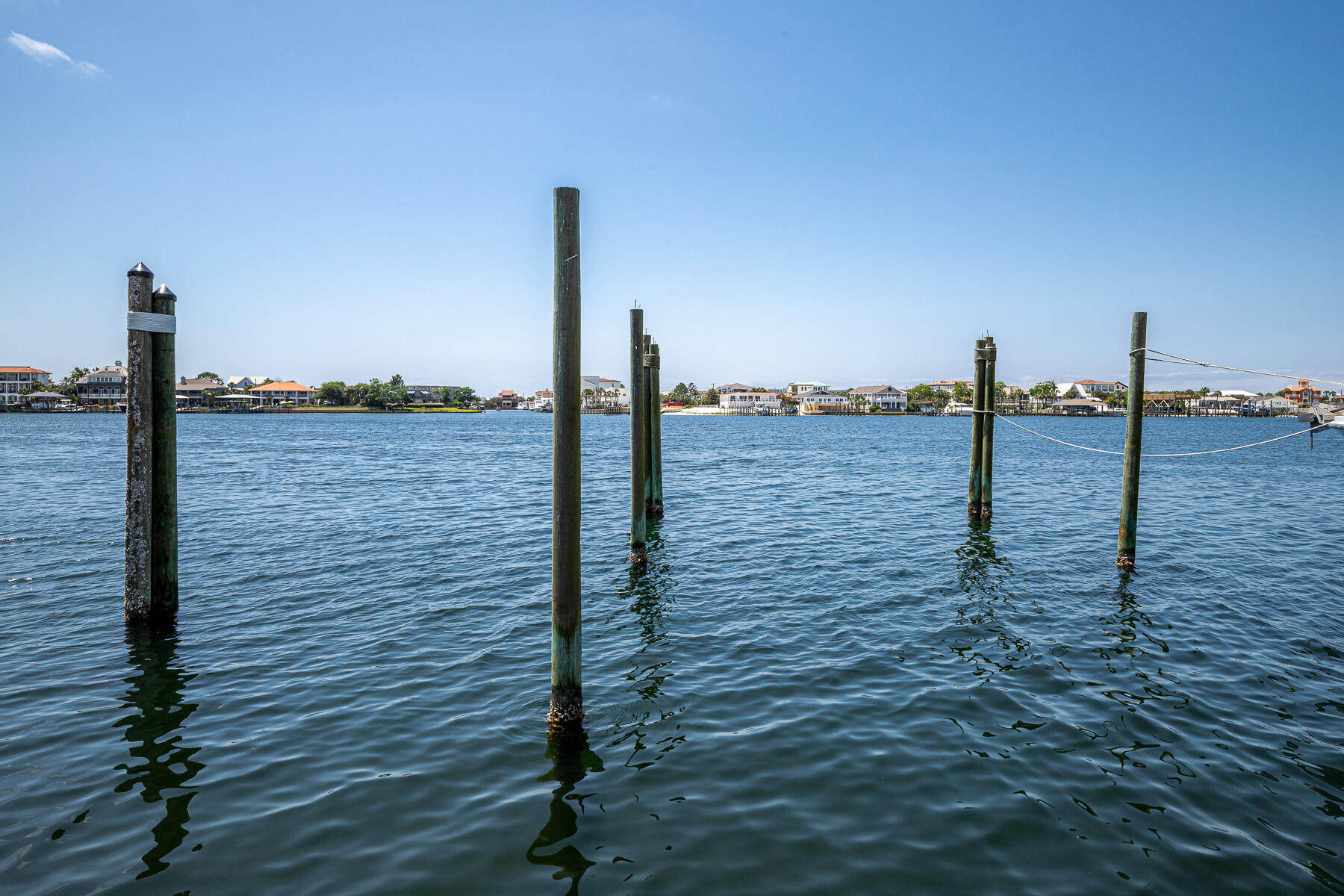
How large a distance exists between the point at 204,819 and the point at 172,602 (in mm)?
5821

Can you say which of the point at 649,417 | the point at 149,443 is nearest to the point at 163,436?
the point at 149,443

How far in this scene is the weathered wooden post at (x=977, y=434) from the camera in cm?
2006

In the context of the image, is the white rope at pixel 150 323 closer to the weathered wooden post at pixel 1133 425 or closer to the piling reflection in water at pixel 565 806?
the piling reflection in water at pixel 565 806

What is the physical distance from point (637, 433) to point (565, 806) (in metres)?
9.54

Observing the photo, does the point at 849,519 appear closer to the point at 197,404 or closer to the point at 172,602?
the point at 172,602

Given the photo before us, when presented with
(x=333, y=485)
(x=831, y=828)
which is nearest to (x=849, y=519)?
(x=831, y=828)

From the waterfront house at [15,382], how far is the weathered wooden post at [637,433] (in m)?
212

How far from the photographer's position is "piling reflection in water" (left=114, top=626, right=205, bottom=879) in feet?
19.1

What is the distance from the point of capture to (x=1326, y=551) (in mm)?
17750

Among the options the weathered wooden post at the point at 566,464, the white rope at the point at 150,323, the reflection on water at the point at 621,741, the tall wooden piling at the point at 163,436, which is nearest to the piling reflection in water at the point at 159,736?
the tall wooden piling at the point at 163,436

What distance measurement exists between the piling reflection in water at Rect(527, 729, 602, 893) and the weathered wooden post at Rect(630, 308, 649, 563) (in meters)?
8.03

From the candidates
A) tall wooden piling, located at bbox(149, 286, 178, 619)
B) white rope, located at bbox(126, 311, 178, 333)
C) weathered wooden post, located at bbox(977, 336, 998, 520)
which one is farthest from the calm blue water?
white rope, located at bbox(126, 311, 178, 333)

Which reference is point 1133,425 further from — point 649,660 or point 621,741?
point 621,741

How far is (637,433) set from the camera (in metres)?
15.1
